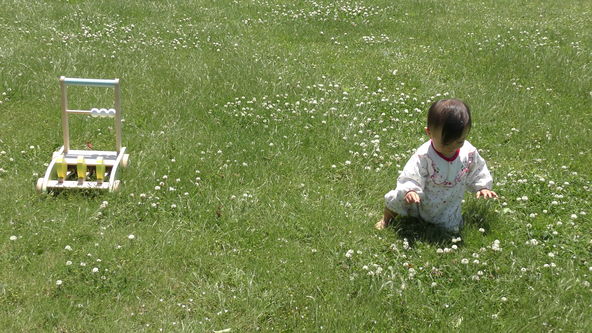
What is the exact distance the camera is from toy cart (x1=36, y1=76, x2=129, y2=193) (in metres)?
6.56

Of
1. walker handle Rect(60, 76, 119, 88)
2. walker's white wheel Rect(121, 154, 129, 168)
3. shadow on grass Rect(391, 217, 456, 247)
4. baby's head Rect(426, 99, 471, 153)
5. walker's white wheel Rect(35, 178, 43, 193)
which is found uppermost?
baby's head Rect(426, 99, 471, 153)

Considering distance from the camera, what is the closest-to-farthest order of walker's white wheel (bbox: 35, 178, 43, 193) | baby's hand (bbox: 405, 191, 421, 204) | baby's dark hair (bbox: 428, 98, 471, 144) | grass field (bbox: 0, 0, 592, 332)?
grass field (bbox: 0, 0, 592, 332)
baby's dark hair (bbox: 428, 98, 471, 144)
baby's hand (bbox: 405, 191, 421, 204)
walker's white wheel (bbox: 35, 178, 43, 193)

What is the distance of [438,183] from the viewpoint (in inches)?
241

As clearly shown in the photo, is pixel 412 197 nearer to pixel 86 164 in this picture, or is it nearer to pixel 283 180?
pixel 283 180

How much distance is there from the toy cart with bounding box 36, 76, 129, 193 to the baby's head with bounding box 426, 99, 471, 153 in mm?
3311

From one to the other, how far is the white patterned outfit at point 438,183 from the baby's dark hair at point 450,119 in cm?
33

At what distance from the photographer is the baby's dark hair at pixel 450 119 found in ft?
18.8

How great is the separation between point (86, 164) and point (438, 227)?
3.73m

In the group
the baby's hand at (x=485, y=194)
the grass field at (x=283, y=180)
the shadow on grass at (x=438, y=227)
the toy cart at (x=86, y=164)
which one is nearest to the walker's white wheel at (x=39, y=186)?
the toy cart at (x=86, y=164)

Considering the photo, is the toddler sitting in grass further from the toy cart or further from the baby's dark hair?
the toy cart

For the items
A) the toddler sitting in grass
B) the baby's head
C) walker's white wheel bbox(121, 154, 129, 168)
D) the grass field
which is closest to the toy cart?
walker's white wheel bbox(121, 154, 129, 168)

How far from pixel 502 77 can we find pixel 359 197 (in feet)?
16.2

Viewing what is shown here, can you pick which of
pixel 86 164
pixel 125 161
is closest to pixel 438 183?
pixel 125 161

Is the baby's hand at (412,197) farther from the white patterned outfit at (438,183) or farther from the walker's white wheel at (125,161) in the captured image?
the walker's white wheel at (125,161)
